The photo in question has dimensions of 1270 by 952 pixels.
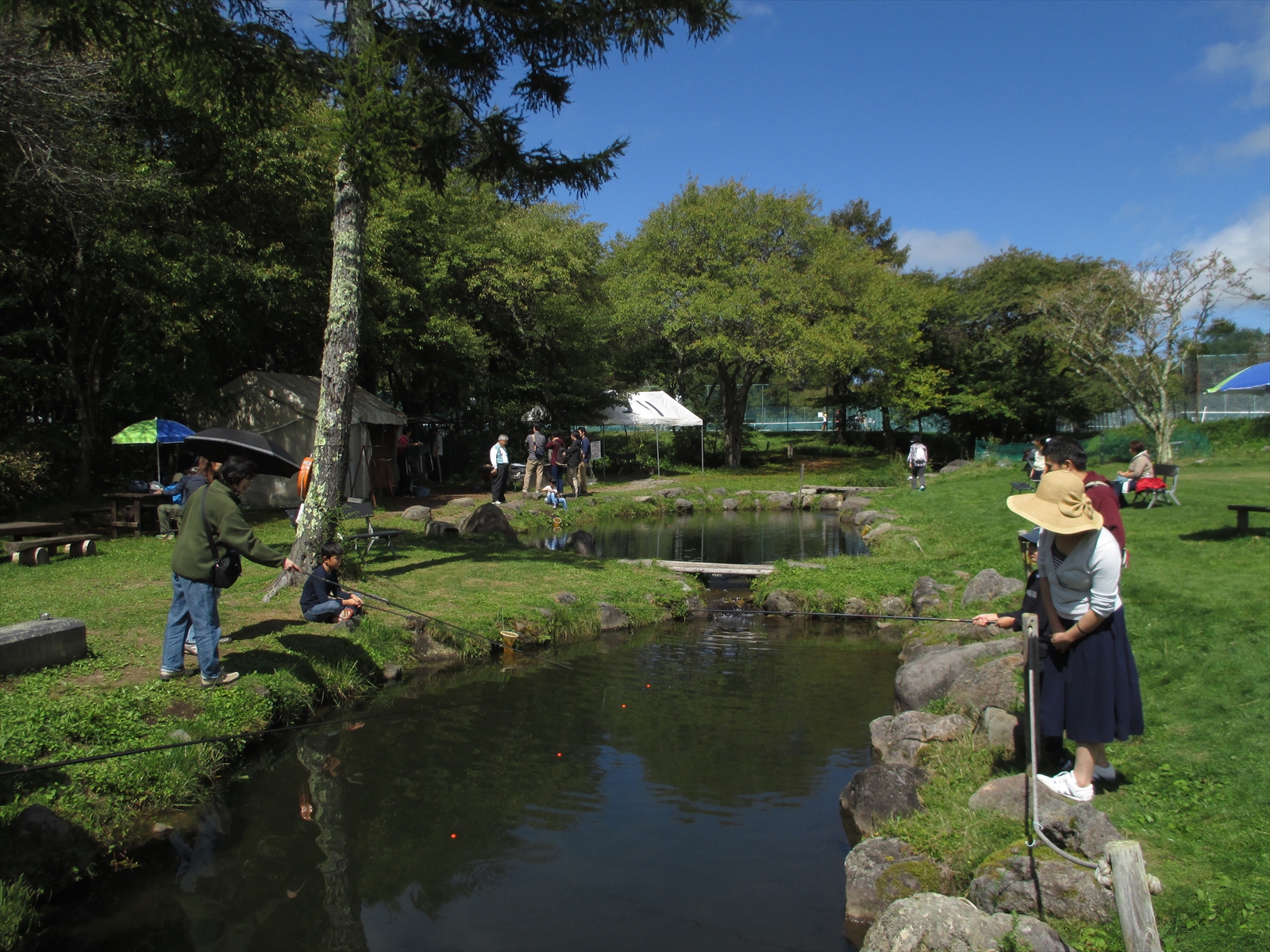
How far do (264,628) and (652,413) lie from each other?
22.9 m

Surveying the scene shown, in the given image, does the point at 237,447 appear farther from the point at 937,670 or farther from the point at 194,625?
the point at 937,670

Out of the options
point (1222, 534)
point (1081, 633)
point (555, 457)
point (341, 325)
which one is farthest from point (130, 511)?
point (1222, 534)

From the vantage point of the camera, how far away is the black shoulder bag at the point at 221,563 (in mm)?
6559

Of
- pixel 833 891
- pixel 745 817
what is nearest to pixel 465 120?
pixel 745 817

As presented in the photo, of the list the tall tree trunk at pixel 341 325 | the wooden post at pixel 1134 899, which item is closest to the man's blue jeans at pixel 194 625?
the tall tree trunk at pixel 341 325

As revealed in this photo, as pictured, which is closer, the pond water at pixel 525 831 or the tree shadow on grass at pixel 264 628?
the pond water at pixel 525 831

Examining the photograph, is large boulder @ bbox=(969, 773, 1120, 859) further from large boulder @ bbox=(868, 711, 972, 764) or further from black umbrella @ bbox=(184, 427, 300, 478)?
black umbrella @ bbox=(184, 427, 300, 478)

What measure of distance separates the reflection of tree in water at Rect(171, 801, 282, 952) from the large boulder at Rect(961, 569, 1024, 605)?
7918 millimetres

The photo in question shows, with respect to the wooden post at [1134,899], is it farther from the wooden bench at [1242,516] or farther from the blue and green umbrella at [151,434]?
the blue and green umbrella at [151,434]

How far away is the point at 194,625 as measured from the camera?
261 inches

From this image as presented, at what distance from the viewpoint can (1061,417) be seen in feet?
134

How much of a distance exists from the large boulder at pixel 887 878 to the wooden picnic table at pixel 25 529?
11.2 meters

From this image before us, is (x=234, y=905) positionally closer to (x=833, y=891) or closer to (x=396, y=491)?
(x=833, y=891)

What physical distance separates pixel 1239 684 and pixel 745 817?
3.55 m
